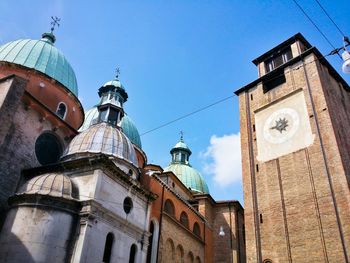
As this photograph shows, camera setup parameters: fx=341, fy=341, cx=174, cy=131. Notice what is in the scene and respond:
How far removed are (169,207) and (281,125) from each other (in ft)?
28.2

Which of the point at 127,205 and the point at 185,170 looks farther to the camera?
the point at 185,170

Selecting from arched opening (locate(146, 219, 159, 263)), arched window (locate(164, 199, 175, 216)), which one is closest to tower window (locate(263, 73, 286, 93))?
arched window (locate(164, 199, 175, 216))

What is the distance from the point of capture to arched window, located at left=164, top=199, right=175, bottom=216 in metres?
20.9

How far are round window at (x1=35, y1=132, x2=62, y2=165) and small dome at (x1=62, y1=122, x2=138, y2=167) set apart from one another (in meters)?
1.09

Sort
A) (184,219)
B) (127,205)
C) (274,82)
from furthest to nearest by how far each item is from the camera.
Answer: (184,219) < (274,82) < (127,205)

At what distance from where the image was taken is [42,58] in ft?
70.2

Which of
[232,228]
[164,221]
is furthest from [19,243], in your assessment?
[232,228]

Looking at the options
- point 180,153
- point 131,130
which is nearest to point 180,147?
point 180,153

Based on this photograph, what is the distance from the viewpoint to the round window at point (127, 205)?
16014mm

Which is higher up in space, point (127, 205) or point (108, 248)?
point (127, 205)

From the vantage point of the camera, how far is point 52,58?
21953 millimetres

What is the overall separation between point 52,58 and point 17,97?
730cm

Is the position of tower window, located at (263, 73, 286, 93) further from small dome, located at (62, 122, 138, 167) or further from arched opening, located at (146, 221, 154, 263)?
arched opening, located at (146, 221, 154, 263)

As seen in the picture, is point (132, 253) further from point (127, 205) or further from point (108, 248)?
point (127, 205)
